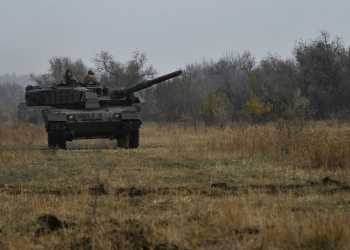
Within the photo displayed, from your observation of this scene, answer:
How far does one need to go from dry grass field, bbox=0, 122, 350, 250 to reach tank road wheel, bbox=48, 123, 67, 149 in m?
3.31

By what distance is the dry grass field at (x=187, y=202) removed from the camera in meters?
3.90

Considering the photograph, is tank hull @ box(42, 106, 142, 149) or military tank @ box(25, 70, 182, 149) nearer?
tank hull @ box(42, 106, 142, 149)

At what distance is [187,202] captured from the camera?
5.48 metres

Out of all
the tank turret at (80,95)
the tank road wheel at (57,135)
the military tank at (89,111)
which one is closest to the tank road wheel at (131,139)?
the military tank at (89,111)

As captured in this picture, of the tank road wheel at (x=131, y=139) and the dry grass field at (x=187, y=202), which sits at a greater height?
the tank road wheel at (x=131, y=139)

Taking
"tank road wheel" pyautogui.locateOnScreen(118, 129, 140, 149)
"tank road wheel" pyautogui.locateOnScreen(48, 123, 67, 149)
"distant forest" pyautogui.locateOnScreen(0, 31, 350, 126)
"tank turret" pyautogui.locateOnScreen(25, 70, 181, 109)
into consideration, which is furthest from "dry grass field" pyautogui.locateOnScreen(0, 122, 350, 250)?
"distant forest" pyautogui.locateOnScreen(0, 31, 350, 126)

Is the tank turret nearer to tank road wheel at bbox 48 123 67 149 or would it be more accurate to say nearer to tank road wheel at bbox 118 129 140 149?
tank road wheel at bbox 48 123 67 149

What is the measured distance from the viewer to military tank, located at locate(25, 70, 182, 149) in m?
13.8

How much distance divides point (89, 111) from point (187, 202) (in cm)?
907

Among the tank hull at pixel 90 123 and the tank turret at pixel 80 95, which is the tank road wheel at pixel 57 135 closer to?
the tank hull at pixel 90 123

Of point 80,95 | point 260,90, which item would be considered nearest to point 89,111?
point 80,95

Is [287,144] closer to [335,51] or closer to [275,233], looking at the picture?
[275,233]

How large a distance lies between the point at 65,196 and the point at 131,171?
2406 mm

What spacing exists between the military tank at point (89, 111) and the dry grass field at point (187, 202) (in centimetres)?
352
